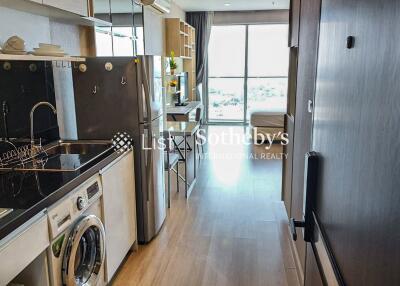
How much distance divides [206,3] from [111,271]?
585cm

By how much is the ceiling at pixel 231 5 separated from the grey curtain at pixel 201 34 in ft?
0.99

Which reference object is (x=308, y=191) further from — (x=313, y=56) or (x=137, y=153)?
(x=137, y=153)

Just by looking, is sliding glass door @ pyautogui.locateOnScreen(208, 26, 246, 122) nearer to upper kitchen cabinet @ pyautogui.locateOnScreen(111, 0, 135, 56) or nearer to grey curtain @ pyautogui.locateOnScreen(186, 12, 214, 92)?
grey curtain @ pyautogui.locateOnScreen(186, 12, 214, 92)

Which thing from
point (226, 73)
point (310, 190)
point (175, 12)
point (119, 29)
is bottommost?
point (310, 190)

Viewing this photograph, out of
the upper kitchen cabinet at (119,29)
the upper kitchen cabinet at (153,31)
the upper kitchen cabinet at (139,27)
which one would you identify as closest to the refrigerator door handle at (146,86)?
the upper kitchen cabinet at (119,29)

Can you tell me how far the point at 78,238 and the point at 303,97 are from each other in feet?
5.73

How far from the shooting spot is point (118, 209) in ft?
8.55

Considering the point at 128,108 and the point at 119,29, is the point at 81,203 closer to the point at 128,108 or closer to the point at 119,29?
the point at 128,108

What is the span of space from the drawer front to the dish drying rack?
76 centimetres

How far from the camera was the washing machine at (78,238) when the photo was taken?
1.73 m

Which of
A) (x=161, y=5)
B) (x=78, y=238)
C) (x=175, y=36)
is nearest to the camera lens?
(x=78, y=238)

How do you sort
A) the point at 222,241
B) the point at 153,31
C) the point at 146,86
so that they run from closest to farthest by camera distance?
1. the point at 146,86
2. the point at 222,241
3. the point at 153,31

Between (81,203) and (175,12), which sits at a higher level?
(175,12)

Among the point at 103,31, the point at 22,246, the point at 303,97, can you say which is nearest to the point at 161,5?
the point at 103,31
